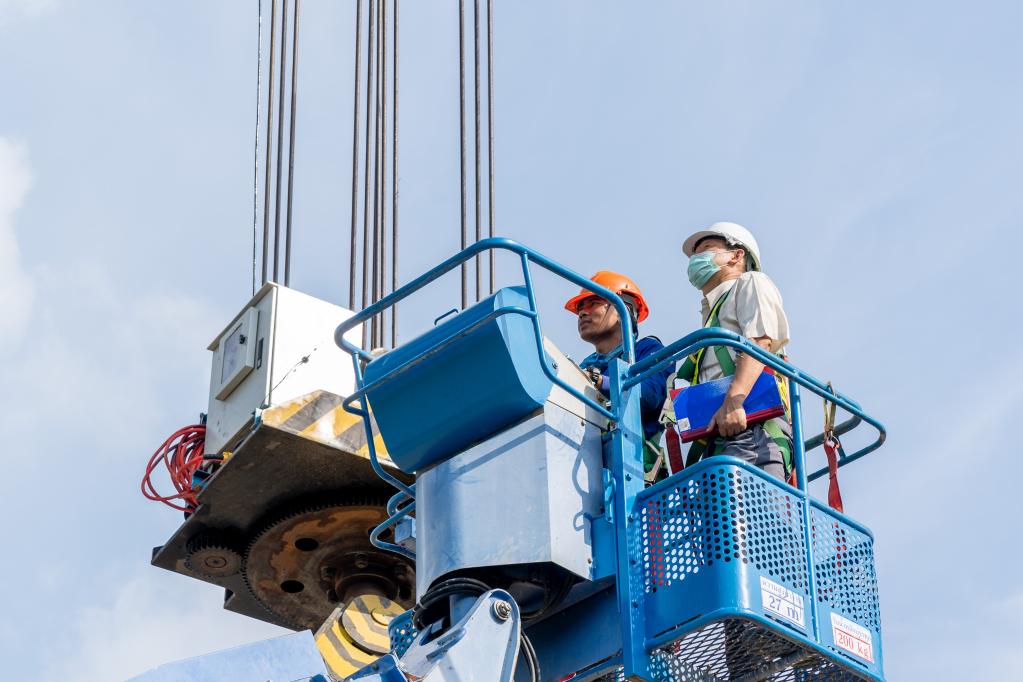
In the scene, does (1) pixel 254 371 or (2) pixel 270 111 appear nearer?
(1) pixel 254 371

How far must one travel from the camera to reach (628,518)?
27.1 feet

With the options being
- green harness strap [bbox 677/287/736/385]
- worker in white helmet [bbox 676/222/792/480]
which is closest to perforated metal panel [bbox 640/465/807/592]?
worker in white helmet [bbox 676/222/792/480]

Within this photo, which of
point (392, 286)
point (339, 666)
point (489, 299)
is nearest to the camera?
point (489, 299)

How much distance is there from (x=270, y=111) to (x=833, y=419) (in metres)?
7.26

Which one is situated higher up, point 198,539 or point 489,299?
point 198,539

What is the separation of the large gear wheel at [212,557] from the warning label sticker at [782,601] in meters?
5.28

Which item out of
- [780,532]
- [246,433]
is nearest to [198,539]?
[246,433]

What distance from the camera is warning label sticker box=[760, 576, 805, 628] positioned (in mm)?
7906

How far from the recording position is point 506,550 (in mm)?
8242

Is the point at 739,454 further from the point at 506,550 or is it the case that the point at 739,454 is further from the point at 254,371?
the point at 254,371

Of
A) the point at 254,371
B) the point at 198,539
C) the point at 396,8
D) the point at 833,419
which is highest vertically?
the point at 396,8

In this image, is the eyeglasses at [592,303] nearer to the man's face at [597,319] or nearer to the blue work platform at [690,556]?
the man's face at [597,319]

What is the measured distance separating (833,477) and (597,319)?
168cm

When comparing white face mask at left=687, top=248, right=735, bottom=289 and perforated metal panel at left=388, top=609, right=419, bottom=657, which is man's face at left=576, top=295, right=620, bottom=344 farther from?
perforated metal panel at left=388, top=609, right=419, bottom=657
